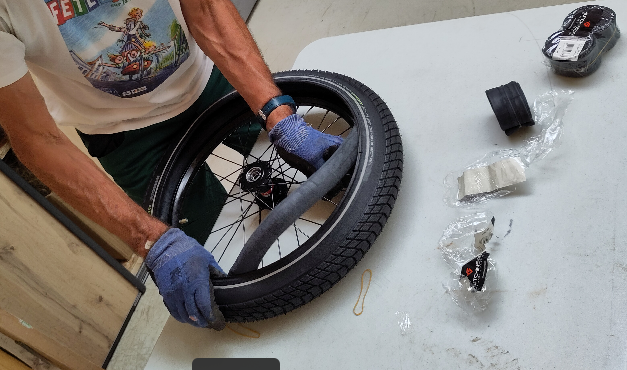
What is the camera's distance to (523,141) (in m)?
0.90

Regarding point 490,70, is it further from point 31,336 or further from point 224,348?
point 31,336

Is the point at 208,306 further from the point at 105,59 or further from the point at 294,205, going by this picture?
the point at 105,59

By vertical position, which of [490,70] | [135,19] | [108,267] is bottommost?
[108,267]

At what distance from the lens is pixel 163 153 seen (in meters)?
1.24

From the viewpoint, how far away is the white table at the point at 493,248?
0.69 meters

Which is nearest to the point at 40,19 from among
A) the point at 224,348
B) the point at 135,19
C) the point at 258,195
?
the point at 135,19

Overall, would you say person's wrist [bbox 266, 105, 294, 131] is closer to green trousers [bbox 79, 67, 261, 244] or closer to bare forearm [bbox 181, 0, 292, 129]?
bare forearm [bbox 181, 0, 292, 129]

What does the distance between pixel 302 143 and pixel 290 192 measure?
0.15 m

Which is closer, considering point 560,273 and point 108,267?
point 560,273

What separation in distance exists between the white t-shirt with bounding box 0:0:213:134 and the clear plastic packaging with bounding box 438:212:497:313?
76 centimetres

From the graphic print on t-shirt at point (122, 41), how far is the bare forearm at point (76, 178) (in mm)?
151

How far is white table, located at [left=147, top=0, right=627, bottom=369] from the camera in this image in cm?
69

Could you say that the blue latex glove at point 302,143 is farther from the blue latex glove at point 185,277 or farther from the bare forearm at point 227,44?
the blue latex glove at point 185,277

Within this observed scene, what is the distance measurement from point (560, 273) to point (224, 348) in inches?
24.3
